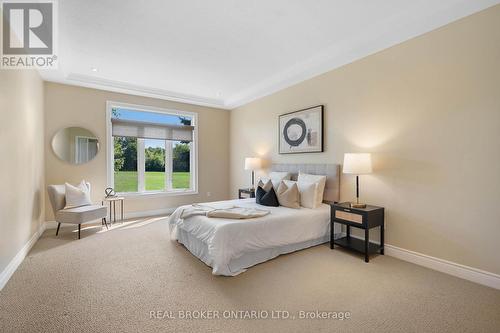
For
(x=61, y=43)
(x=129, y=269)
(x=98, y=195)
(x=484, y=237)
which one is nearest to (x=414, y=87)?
(x=484, y=237)

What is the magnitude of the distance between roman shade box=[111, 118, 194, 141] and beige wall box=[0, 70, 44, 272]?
4.17ft

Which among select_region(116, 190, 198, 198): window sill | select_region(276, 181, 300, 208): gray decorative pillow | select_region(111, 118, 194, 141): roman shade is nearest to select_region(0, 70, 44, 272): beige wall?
select_region(111, 118, 194, 141): roman shade

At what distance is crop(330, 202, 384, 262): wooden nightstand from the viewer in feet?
9.45

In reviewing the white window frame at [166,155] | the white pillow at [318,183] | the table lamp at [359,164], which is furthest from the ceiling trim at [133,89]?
the table lamp at [359,164]

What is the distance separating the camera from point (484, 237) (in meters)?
2.37

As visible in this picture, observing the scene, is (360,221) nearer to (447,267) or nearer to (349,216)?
(349,216)

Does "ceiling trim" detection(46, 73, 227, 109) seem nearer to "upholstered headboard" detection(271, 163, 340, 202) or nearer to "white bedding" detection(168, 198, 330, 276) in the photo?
"white bedding" detection(168, 198, 330, 276)

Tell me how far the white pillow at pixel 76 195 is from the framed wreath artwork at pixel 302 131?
367 cm

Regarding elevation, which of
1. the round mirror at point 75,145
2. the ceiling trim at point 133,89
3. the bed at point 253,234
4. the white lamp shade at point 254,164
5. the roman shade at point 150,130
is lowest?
the bed at point 253,234

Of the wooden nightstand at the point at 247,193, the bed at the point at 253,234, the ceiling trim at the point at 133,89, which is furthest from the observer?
the wooden nightstand at the point at 247,193

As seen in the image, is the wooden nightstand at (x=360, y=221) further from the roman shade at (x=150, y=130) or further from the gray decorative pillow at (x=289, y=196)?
the roman shade at (x=150, y=130)

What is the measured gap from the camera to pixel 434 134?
8.85 ft

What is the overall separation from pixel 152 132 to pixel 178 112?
0.79m

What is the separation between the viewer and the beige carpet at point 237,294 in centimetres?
179
